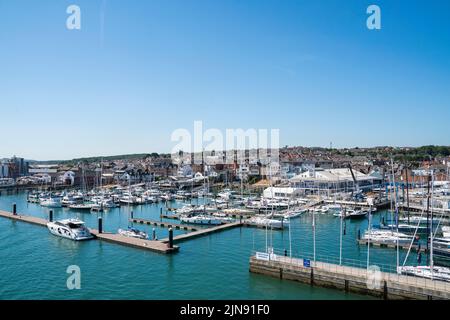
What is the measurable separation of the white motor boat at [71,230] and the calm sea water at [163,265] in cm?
36

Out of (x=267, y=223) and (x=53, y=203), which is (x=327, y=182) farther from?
(x=53, y=203)

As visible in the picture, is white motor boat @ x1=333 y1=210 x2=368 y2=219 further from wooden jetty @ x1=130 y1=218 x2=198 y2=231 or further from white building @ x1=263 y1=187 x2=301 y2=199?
wooden jetty @ x1=130 y1=218 x2=198 y2=231

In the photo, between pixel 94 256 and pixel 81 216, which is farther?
pixel 81 216

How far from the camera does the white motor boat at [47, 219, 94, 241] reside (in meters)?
20.0

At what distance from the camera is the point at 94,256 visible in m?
17.1

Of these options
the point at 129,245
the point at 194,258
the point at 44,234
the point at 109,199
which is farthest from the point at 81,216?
the point at 194,258

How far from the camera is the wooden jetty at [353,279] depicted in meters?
11.2

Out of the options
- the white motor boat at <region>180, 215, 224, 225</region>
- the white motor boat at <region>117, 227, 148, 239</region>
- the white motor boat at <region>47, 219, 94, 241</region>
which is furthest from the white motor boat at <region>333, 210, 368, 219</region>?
the white motor boat at <region>47, 219, 94, 241</region>

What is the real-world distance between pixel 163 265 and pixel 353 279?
7.32 metres

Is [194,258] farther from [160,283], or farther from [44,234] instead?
[44,234]

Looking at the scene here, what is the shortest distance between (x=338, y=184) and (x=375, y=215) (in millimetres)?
10538

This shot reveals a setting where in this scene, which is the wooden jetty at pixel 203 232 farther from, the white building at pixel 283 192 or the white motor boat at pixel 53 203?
the white motor boat at pixel 53 203

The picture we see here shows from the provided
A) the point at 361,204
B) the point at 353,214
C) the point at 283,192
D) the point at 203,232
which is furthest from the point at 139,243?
the point at 283,192

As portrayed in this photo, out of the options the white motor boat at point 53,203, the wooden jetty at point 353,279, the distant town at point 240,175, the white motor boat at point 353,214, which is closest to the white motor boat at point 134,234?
the wooden jetty at point 353,279
